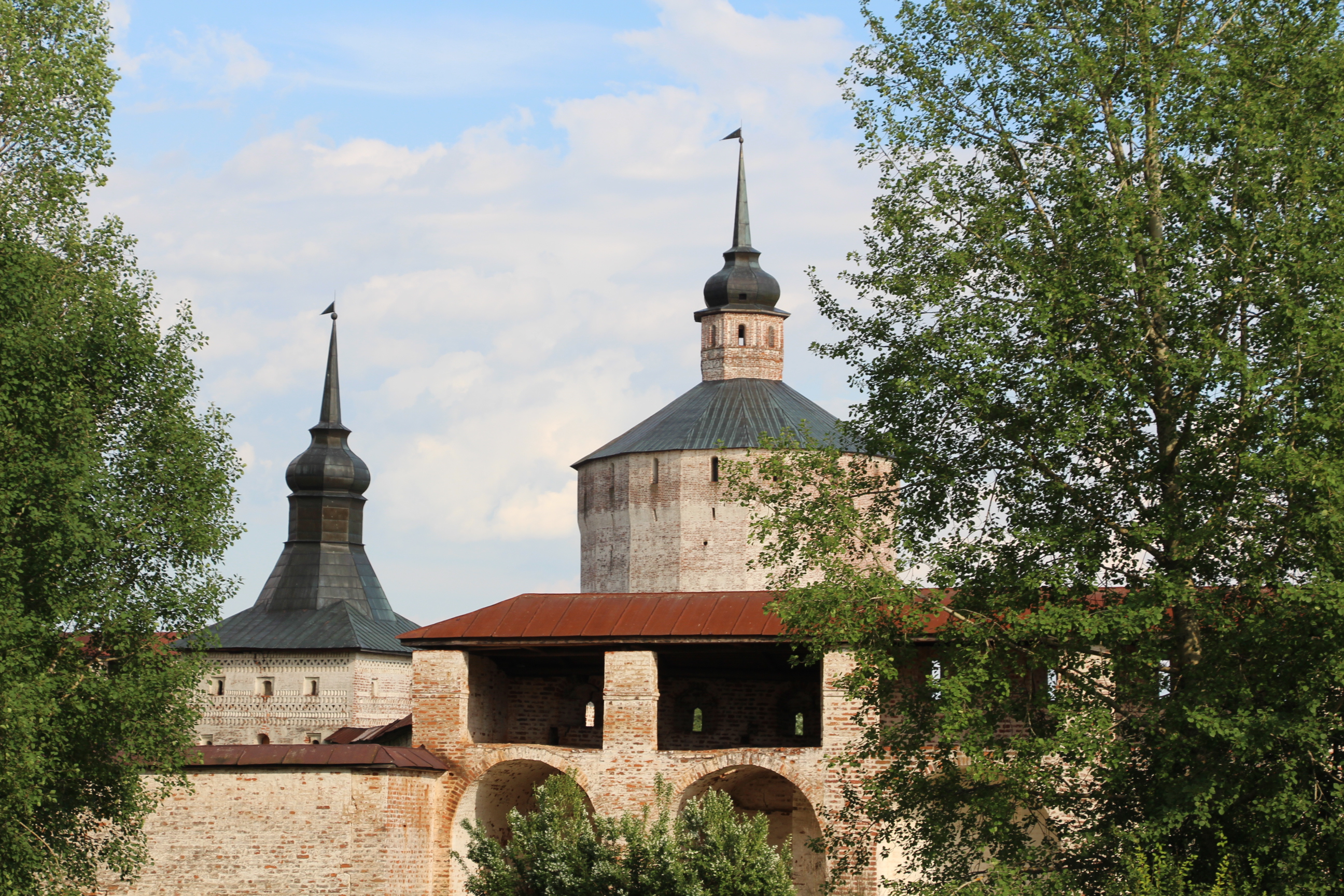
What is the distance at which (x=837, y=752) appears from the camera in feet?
67.3

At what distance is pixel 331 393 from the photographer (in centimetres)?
4812

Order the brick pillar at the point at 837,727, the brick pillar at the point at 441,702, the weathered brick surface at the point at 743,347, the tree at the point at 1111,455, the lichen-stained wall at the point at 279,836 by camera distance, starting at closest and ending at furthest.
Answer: the tree at the point at 1111,455
the lichen-stained wall at the point at 279,836
the brick pillar at the point at 837,727
the brick pillar at the point at 441,702
the weathered brick surface at the point at 743,347

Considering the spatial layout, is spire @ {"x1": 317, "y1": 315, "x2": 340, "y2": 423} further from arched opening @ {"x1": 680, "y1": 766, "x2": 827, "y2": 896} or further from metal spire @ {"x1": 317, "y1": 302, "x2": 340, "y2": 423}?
arched opening @ {"x1": 680, "y1": 766, "x2": 827, "y2": 896}

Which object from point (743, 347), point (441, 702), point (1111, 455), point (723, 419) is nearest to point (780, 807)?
point (441, 702)

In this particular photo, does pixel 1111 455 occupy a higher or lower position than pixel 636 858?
higher

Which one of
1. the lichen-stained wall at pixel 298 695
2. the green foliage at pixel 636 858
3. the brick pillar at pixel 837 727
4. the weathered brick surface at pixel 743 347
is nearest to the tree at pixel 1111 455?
the green foliage at pixel 636 858

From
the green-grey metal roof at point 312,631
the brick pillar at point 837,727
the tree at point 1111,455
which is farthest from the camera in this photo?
the green-grey metal roof at point 312,631

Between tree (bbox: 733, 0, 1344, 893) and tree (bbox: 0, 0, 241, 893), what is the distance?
5.91 meters

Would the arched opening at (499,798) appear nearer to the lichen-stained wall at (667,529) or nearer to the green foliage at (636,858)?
the green foliage at (636,858)

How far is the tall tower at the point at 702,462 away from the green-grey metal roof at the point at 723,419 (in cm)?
4

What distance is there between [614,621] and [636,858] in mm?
5808

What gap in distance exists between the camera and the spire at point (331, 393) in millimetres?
47688

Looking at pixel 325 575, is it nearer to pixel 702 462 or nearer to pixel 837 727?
pixel 702 462

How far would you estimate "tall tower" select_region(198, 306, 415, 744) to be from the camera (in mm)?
41906
